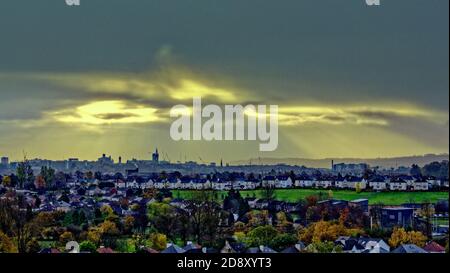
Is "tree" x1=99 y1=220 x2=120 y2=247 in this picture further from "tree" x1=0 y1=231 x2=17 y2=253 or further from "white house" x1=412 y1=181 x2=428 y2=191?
"white house" x1=412 y1=181 x2=428 y2=191

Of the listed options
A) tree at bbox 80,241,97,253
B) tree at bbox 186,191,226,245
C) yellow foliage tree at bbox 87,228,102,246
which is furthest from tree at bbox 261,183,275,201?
tree at bbox 80,241,97,253

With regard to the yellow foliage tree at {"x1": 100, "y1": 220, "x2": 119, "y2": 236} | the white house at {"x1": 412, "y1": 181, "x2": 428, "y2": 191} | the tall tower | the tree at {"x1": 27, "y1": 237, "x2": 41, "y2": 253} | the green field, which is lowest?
the tree at {"x1": 27, "y1": 237, "x2": 41, "y2": 253}

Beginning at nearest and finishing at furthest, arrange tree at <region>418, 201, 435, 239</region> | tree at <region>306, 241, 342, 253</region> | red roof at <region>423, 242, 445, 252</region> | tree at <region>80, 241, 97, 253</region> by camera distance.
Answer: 1. red roof at <region>423, 242, 445, 252</region>
2. tree at <region>306, 241, 342, 253</region>
3. tree at <region>80, 241, 97, 253</region>
4. tree at <region>418, 201, 435, 239</region>

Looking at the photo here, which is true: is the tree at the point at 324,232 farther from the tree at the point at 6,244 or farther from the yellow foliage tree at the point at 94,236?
the tree at the point at 6,244

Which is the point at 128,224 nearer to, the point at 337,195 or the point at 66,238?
the point at 66,238

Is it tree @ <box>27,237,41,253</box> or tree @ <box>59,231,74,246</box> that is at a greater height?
tree @ <box>59,231,74,246</box>

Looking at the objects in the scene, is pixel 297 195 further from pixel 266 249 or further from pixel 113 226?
pixel 113 226

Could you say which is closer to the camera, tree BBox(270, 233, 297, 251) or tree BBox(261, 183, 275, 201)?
tree BBox(270, 233, 297, 251)
